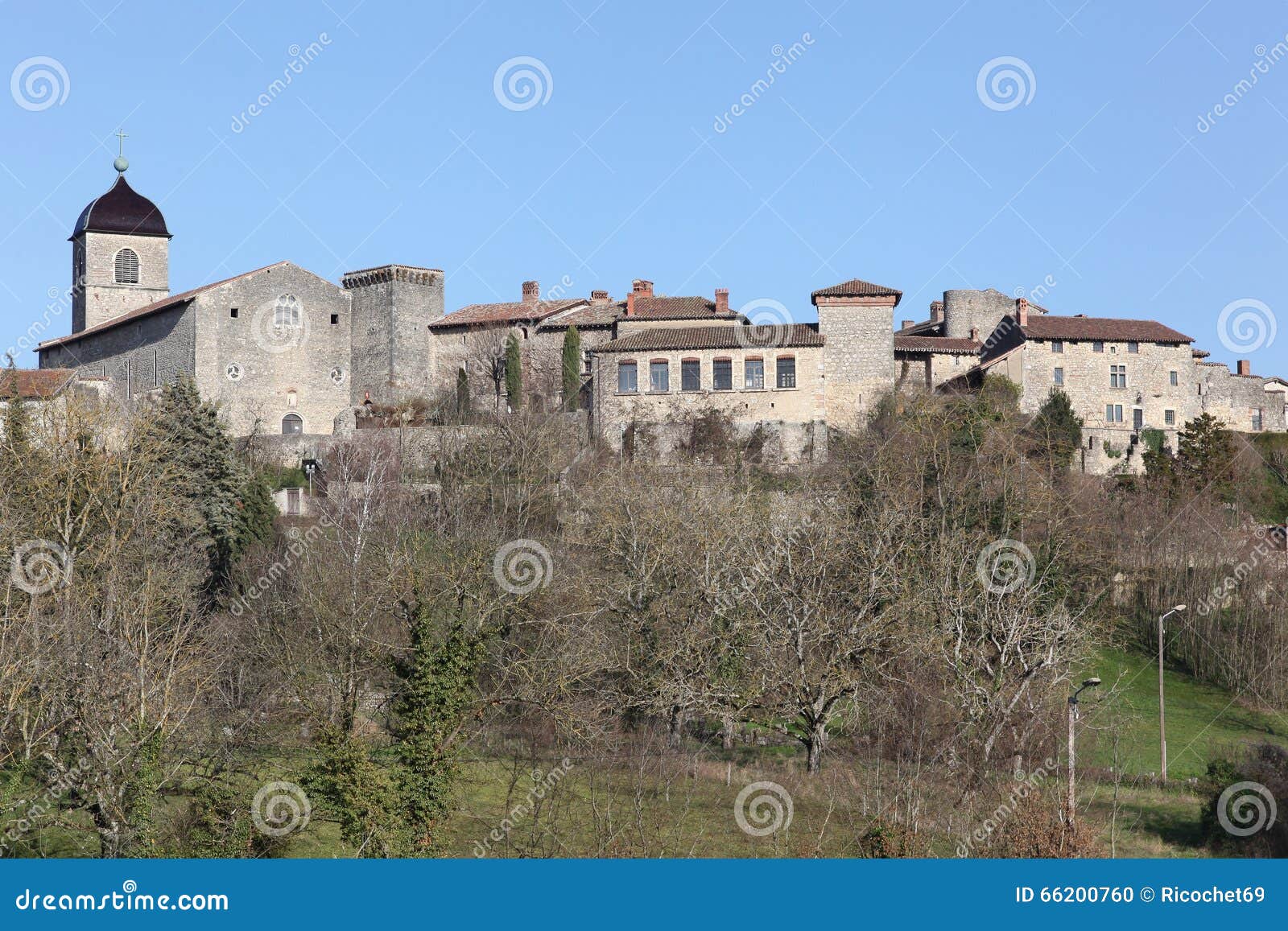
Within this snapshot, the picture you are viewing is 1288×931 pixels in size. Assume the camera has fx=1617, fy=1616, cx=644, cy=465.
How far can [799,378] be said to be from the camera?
185 ft

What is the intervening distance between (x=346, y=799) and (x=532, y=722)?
832 cm

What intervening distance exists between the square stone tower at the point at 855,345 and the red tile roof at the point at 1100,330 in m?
7.24

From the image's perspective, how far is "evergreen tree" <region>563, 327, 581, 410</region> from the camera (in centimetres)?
6047

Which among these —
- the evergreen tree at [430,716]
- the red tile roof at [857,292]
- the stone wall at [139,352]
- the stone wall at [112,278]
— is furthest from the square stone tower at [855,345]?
the stone wall at [112,278]

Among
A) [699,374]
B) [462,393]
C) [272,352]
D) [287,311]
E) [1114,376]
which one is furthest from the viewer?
[287,311]

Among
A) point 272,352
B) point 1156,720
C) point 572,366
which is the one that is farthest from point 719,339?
point 1156,720

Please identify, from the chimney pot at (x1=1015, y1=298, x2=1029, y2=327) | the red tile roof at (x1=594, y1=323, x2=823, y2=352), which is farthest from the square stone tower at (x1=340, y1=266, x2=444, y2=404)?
the chimney pot at (x1=1015, y1=298, x2=1029, y2=327)

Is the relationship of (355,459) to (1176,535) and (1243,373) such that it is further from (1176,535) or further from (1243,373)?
(1243,373)

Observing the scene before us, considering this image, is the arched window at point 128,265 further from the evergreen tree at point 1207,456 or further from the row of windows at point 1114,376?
the evergreen tree at point 1207,456

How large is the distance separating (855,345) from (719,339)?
5066 millimetres

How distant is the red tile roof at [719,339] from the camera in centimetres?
5653

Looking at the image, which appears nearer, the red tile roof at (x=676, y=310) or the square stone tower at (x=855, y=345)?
the square stone tower at (x=855, y=345)

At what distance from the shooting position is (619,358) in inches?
2234

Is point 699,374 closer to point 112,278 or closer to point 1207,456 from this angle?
point 1207,456
